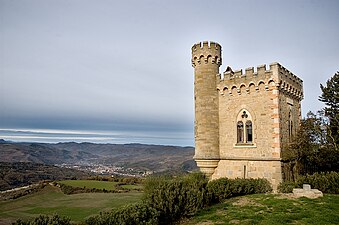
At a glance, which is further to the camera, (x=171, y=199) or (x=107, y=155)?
(x=107, y=155)

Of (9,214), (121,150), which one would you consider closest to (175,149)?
(121,150)

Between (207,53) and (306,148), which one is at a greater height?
(207,53)

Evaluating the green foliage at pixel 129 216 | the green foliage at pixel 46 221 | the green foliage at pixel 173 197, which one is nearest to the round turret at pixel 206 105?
the green foliage at pixel 173 197

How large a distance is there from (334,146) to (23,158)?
107793 millimetres

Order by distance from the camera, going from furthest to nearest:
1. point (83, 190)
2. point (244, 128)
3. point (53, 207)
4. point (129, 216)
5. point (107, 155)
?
point (107, 155) < point (83, 190) < point (53, 207) < point (244, 128) < point (129, 216)

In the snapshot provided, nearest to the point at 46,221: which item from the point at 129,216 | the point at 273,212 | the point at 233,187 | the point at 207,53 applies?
the point at 129,216

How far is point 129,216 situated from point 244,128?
36.6ft

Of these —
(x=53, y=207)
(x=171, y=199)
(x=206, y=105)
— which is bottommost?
(x=53, y=207)

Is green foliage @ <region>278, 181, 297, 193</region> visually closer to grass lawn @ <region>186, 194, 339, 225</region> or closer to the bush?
grass lawn @ <region>186, 194, 339, 225</region>

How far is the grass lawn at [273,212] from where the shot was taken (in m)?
8.48

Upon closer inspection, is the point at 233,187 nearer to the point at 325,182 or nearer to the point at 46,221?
the point at 325,182

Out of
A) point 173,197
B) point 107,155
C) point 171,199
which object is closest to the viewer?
point 171,199

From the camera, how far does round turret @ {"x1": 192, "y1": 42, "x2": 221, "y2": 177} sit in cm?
1706

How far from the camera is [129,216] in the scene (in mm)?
7391
